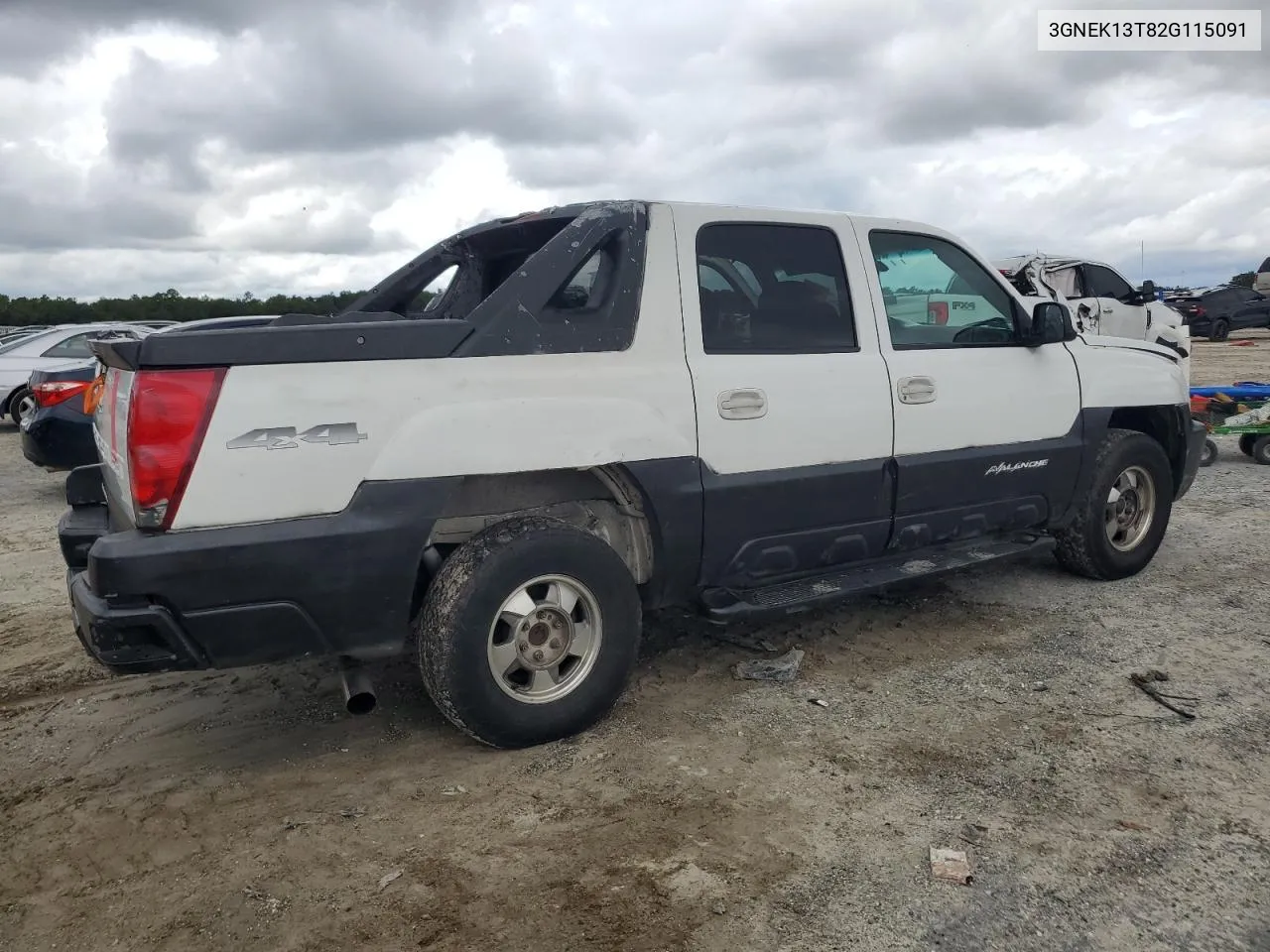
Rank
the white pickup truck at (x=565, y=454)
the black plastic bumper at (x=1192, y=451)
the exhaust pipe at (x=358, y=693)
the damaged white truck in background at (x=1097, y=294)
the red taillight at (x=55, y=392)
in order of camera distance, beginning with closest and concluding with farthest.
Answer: the white pickup truck at (x=565, y=454), the exhaust pipe at (x=358, y=693), the black plastic bumper at (x=1192, y=451), the red taillight at (x=55, y=392), the damaged white truck in background at (x=1097, y=294)

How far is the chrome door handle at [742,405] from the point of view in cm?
392

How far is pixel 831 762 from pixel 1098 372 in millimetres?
2957

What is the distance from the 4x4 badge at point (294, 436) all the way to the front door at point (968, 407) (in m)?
2.38

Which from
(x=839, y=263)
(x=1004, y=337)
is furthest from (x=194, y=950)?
(x=1004, y=337)

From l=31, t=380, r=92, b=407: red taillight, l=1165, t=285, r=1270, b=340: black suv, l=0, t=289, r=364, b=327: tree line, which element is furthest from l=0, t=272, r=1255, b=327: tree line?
l=31, t=380, r=92, b=407: red taillight

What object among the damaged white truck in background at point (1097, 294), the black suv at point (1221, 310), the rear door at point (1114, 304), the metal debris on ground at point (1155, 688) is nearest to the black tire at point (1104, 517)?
the metal debris on ground at point (1155, 688)

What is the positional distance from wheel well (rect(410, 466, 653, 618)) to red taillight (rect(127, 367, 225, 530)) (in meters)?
0.81

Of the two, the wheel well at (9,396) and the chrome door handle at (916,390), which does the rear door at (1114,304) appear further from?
the wheel well at (9,396)

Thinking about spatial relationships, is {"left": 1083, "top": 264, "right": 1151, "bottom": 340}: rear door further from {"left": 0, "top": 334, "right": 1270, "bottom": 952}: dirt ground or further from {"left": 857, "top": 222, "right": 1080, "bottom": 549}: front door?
{"left": 0, "top": 334, "right": 1270, "bottom": 952}: dirt ground

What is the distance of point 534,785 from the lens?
3381mm

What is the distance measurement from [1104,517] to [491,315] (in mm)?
3753

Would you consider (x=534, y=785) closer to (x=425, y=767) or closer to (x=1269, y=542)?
(x=425, y=767)

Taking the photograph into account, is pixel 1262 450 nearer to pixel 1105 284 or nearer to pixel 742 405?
pixel 1105 284

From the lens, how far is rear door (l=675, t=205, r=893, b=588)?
3939mm
